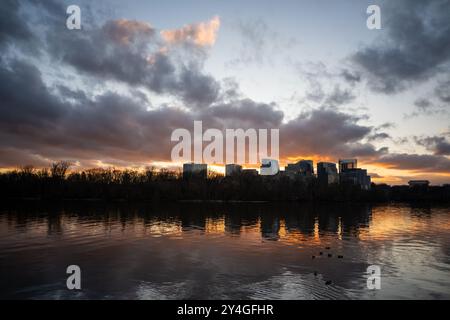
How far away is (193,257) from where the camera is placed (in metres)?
35.8

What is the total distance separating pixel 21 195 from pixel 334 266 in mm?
211898

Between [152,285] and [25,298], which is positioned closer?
[25,298]

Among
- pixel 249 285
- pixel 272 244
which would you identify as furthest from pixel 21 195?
pixel 249 285
